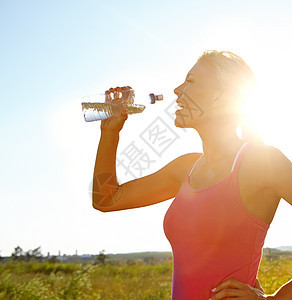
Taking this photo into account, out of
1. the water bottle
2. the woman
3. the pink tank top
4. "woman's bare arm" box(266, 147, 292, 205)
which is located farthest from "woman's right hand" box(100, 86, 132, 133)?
"woman's bare arm" box(266, 147, 292, 205)

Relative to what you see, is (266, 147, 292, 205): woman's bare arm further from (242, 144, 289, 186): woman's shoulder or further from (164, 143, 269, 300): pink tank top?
(164, 143, 269, 300): pink tank top

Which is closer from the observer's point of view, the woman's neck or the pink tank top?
the pink tank top

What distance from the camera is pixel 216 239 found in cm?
150

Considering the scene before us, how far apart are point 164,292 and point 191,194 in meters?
7.97

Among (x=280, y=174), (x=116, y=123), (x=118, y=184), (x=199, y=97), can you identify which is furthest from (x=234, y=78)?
(x=118, y=184)

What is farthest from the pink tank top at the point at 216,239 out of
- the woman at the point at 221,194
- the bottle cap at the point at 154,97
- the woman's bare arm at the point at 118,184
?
the bottle cap at the point at 154,97

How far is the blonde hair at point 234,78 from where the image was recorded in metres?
1.74

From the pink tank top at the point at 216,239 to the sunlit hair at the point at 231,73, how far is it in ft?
0.85

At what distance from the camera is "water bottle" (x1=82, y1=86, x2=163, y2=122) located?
7.18ft

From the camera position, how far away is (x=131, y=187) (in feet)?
6.91

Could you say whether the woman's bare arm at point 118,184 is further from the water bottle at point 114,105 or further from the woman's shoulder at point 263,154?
the woman's shoulder at point 263,154

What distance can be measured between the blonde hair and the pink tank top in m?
0.22

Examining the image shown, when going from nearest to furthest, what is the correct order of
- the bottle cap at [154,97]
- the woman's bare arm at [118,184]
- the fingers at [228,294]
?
the fingers at [228,294]
the woman's bare arm at [118,184]
the bottle cap at [154,97]

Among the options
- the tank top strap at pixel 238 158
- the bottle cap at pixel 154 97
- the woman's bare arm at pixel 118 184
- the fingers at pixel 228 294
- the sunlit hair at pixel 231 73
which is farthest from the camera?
the bottle cap at pixel 154 97
